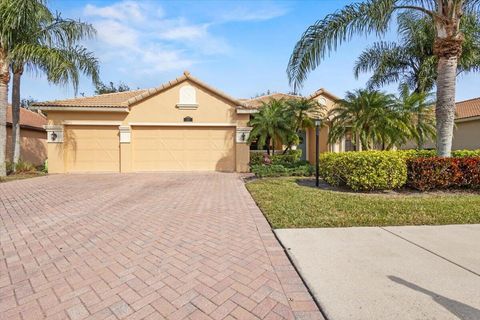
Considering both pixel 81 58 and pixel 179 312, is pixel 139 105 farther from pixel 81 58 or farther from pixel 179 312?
pixel 179 312

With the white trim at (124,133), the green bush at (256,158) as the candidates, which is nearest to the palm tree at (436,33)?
the green bush at (256,158)

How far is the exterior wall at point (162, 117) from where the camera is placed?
1384cm

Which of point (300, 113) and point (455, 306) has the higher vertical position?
point (300, 113)

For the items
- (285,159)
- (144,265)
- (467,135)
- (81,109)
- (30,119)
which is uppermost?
(30,119)

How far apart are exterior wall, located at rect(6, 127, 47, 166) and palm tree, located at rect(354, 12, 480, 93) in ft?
71.1

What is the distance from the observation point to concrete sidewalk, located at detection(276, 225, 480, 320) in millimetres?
2482

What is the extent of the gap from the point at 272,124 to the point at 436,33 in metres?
7.22

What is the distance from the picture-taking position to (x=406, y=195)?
25.1 ft

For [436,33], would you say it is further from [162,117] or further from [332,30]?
[162,117]

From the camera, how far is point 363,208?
20.0ft

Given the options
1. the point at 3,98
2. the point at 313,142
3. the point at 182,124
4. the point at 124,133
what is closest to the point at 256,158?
the point at 182,124

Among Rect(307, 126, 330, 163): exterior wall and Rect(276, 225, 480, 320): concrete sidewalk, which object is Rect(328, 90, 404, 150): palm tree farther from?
Rect(276, 225, 480, 320): concrete sidewalk

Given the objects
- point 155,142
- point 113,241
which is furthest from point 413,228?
point 155,142

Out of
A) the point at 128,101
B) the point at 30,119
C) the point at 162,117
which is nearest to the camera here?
the point at 128,101
